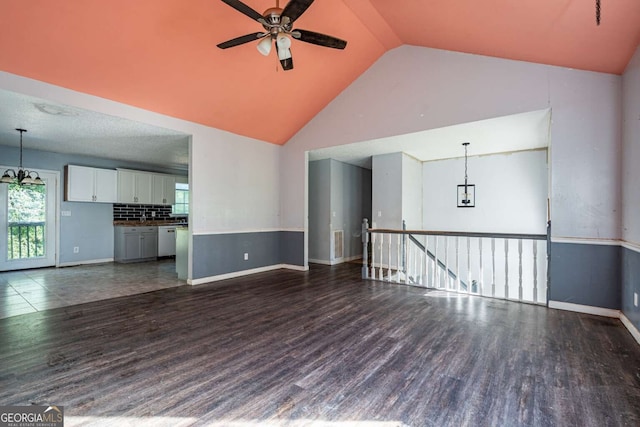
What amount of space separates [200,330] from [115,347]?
67 cm

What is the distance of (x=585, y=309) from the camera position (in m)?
3.32

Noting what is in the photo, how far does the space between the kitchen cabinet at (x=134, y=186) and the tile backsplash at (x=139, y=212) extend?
12.4 inches

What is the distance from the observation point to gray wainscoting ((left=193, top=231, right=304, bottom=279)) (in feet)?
15.8

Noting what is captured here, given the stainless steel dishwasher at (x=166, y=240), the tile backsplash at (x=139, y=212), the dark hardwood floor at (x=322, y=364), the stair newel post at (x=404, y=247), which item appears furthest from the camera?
the stainless steel dishwasher at (x=166, y=240)

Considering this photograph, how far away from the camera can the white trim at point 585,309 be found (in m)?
3.19

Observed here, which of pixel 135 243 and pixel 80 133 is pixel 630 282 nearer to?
pixel 80 133

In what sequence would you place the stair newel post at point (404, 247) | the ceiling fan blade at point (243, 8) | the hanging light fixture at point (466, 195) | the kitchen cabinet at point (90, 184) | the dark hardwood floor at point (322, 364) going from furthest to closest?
the hanging light fixture at point (466, 195)
the kitchen cabinet at point (90, 184)
the stair newel post at point (404, 247)
the ceiling fan blade at point (243, 8)
the dark hardwood floor at point (322, 364)

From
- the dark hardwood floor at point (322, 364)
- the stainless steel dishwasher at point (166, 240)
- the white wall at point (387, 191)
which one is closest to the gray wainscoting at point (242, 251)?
the dark hardwood floor at point (322, 364)

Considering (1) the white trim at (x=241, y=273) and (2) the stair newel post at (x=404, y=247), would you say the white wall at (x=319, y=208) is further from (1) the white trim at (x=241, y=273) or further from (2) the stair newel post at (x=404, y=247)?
(2) the stair newel post at (x=404, y=247)

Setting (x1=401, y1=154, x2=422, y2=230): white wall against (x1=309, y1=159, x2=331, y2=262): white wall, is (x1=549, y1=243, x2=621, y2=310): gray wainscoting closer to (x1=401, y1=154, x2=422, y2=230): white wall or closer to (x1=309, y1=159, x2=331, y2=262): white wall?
(x1=401, y1=154, x2=422, y2=230): white wall

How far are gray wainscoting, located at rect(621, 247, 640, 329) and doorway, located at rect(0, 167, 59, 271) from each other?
9.11 m

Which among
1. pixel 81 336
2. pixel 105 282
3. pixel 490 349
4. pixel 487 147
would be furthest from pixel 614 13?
pixel 105 282

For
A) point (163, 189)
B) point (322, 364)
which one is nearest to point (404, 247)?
point (322, 364)

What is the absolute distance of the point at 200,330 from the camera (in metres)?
2.83
